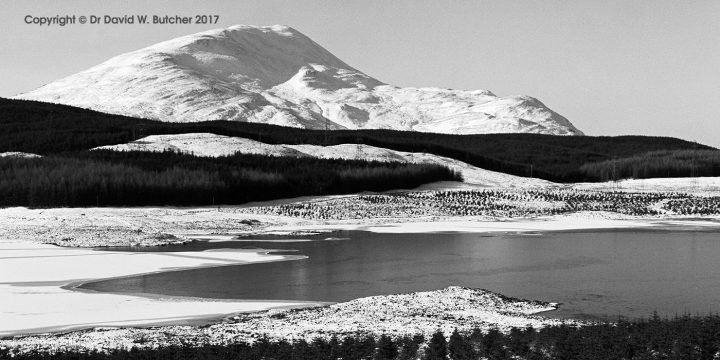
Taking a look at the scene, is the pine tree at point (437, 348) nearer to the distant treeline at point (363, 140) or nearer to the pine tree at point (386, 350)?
the pine tree at point (386, 350)

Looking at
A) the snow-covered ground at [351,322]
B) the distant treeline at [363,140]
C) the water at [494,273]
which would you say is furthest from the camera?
the distant treeline at [363,140]

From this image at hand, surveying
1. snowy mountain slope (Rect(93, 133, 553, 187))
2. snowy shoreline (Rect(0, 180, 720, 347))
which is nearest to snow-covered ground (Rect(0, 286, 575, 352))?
snowy shoreline (Rect(0, 180, 720, 347))

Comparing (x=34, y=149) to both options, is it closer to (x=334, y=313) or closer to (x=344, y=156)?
(x=344, y=156)

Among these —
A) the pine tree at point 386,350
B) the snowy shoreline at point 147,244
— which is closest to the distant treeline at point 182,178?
the snowy shoreline at point 147,244

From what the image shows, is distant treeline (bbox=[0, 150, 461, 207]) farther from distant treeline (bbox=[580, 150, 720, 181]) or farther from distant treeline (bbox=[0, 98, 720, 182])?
distant treeline (bbox=[580, 150, 720, 181])

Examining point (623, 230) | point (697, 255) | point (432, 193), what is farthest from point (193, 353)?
point (432, 193)

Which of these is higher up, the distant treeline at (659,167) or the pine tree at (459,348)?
the distant treeline at (659,167)

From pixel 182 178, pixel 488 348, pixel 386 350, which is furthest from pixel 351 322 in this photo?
pixel 182 178

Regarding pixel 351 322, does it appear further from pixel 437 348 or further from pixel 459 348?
pixel 459 348
